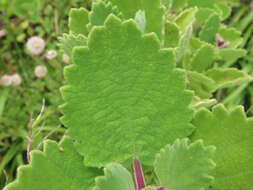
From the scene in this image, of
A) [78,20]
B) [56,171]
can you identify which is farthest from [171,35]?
[56,171]

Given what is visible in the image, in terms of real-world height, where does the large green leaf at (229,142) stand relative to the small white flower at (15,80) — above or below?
above

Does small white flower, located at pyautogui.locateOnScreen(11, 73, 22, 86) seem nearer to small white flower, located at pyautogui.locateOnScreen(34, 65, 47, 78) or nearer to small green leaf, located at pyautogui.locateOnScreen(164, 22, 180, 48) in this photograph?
small white flower, located at pyautogui.locateOnScreen(34, 65, 47, 78)

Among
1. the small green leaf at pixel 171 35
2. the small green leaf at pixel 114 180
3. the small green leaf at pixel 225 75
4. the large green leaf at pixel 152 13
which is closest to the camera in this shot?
the small green leaf at pixel 114 180

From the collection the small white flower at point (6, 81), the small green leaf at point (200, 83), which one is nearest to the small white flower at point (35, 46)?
the small white flower at point (6, 81)

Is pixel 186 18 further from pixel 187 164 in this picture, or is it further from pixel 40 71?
pixel 40 71

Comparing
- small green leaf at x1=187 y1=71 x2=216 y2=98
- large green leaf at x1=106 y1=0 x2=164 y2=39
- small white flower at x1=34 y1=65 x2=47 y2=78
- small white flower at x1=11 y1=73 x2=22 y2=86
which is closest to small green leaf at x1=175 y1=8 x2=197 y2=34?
small green leaf at x1=187 y1=71 x2=216 y2=98

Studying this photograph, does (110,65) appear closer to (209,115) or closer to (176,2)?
(209,115)

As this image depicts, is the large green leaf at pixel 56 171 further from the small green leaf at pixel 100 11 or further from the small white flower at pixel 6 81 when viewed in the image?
the small white flower at pixel 6 81

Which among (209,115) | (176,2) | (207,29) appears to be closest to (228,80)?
(207,29)
